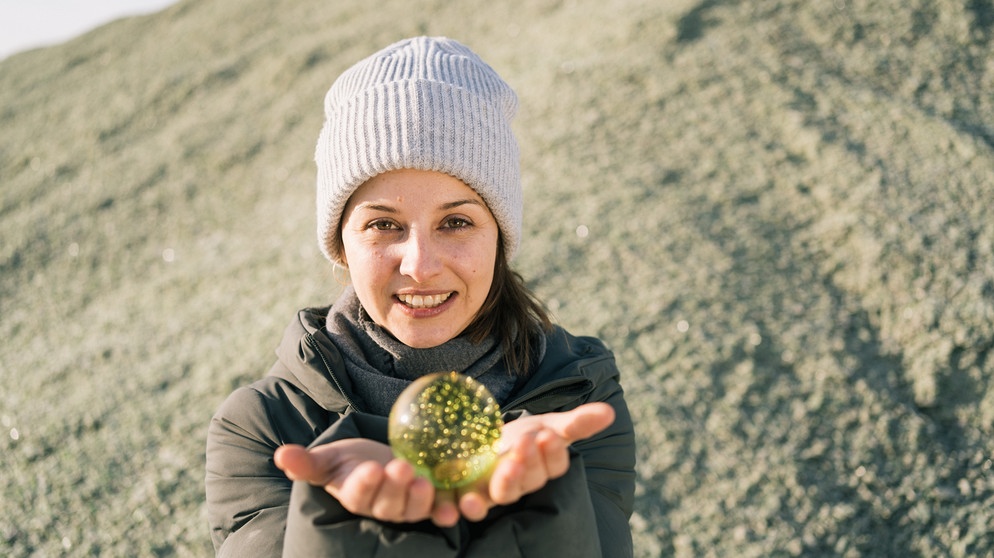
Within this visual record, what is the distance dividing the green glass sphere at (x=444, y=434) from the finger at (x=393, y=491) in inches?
5.7

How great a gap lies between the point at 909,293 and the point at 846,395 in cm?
75

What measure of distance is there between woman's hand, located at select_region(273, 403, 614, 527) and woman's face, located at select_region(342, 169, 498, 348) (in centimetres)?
56

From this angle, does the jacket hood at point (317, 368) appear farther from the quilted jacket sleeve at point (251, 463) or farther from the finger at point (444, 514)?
the finger at point (444, 514)

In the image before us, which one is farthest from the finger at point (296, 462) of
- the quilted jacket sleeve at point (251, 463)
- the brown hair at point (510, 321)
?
the brown hair at point (510, 321)

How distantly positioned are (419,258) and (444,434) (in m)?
0.54

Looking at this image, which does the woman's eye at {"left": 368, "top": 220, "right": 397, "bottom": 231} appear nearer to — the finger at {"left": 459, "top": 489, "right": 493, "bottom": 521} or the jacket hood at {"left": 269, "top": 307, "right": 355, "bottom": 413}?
the jacket hood at {"left": 269, "top": 307, "right": 355, "bottom": 413}

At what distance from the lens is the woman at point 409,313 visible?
6.19 ft

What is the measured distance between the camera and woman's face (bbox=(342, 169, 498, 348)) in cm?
191

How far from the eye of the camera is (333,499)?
1.38 m

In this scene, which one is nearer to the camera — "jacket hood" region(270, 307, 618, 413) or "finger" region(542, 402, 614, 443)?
"finger" region(542, 402, 614, 443)

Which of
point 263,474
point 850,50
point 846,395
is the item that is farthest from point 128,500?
point 850,50

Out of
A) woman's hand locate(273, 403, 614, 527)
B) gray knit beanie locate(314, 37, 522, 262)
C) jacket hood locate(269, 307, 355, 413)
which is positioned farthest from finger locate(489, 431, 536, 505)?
gray knit beanie locate(314, 37, 522, 262)

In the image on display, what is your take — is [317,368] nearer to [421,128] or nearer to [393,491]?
[421,128]

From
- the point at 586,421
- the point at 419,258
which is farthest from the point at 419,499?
the point at 419,258
